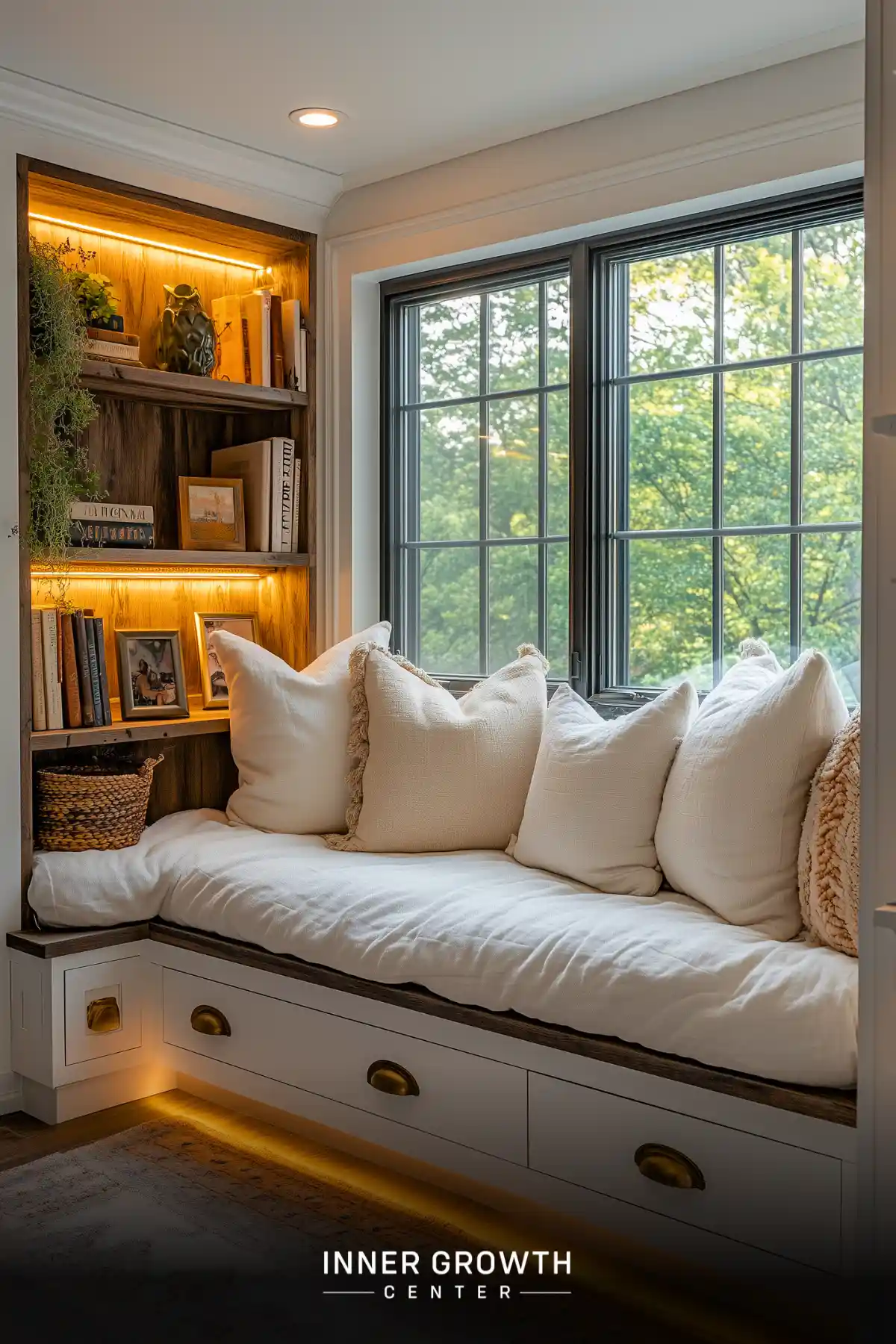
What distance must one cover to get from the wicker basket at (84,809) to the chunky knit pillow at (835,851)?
5.61 ft

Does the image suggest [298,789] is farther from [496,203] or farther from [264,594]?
[496,203]

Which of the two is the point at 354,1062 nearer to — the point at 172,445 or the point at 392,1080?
the point at 392,1080

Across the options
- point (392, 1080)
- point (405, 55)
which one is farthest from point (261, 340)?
point (392, 1080)

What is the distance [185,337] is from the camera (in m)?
3.37

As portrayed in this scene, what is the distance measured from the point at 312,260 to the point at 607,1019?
2440 mm

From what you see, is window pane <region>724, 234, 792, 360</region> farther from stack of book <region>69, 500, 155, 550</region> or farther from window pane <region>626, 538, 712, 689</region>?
stack of book <region>69, 500, 155, 550</region>

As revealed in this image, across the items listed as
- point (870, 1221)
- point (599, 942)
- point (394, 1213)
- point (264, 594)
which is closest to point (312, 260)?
point (264, 594)

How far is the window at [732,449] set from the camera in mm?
2777

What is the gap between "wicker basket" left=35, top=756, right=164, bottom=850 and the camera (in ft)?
9.99

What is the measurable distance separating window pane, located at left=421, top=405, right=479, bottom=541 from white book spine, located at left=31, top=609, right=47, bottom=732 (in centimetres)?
116

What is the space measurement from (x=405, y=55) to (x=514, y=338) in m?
0.88

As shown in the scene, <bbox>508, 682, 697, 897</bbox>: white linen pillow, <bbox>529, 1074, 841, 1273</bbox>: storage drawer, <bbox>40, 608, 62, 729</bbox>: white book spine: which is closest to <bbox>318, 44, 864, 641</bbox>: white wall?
<bbox>40, 608, 62, 729</bbox>: white book spine

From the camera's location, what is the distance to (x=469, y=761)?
9.89ft

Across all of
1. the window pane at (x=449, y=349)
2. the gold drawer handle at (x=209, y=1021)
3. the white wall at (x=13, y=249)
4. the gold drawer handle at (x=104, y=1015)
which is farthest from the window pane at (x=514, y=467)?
the gold drawer handle at (x=104, y=1015)
